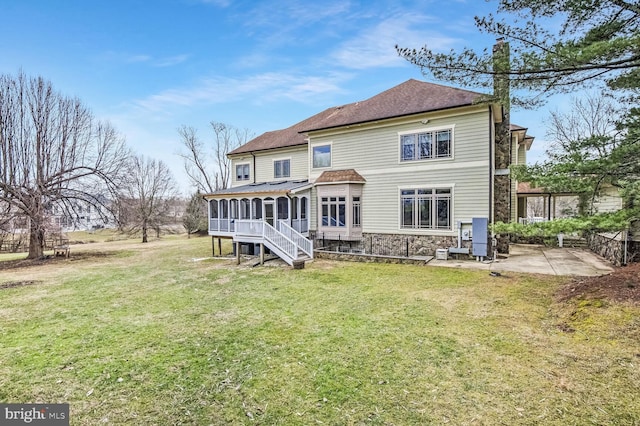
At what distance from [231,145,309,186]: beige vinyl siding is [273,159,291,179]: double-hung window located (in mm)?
199

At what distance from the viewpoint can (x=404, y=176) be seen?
14523 mm

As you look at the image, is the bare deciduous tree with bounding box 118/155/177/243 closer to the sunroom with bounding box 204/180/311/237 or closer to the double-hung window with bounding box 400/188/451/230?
the sunroom with bounding box 204/180/311/237

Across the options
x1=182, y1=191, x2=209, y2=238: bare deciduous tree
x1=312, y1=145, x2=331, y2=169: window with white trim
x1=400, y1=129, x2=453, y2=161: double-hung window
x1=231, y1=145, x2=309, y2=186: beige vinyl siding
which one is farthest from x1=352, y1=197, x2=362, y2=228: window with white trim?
x1=182, y1=191, x2=209, y2=238: bare deciduous tree

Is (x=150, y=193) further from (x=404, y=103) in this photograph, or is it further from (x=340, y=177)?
(x=404, y=103)

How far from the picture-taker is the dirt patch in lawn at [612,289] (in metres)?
6.30

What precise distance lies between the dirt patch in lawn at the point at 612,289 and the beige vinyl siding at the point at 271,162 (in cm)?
1409

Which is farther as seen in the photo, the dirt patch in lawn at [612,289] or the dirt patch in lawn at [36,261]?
the dirt patch in lawn at [36,261]

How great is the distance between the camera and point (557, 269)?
36.0 feet

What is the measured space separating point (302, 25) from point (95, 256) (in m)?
18.8

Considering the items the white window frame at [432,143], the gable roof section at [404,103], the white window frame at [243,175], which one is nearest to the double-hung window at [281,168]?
the gable roof section at [404,103]

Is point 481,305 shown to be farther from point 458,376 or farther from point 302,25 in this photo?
point 302,25

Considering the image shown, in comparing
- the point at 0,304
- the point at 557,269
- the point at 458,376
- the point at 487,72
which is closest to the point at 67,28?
the point at 0,304

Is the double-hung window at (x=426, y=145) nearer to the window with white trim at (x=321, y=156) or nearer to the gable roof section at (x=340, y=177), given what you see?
the gable roof section at (x=340, y=177)

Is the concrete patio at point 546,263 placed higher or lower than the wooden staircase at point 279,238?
lower
